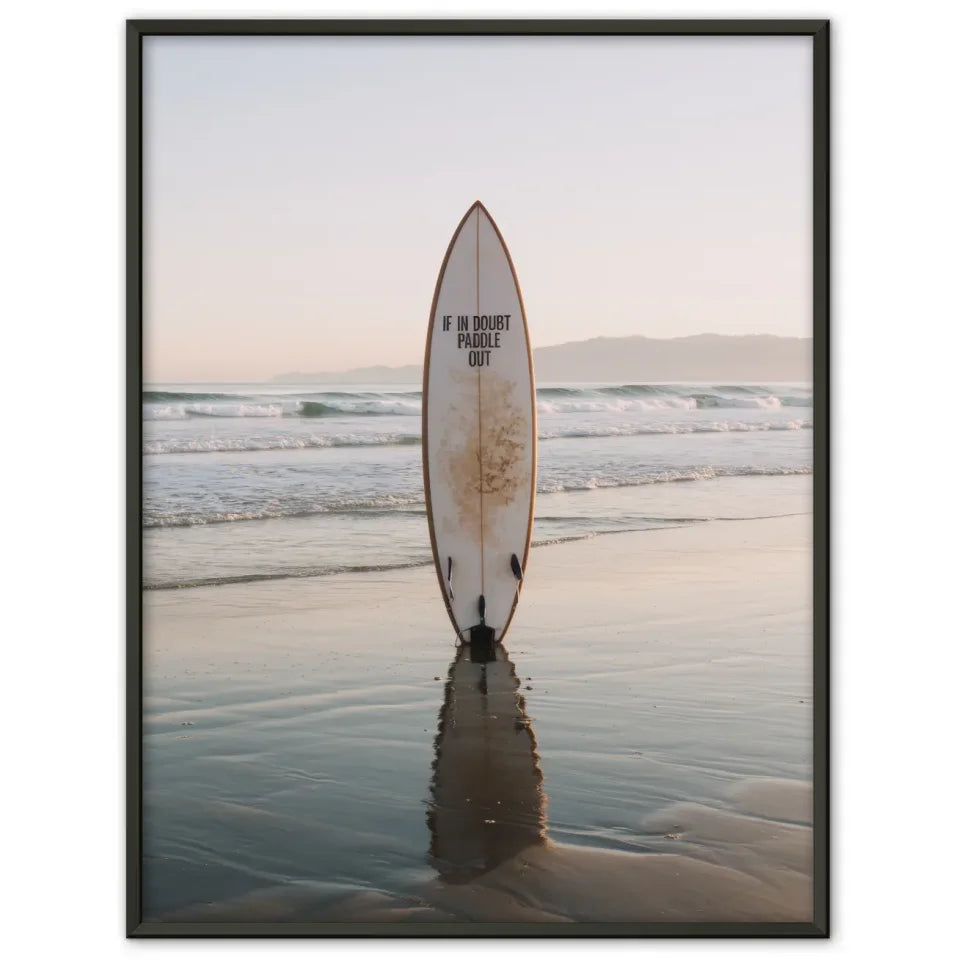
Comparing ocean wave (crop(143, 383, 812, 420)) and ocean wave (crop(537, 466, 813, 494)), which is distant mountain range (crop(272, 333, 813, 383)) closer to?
ocean wave (crop(143, 383, 812, 420))

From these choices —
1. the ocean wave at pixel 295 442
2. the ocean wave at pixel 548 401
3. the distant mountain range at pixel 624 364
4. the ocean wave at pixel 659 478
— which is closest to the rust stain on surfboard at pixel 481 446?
the ocean wave at pixel 548 401

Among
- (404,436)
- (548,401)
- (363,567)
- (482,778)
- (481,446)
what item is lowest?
(482,778)

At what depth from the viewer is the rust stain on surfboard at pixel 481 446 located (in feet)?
14.6

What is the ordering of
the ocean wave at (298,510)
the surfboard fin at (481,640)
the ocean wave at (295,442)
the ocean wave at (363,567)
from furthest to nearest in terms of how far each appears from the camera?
the ocean wave at (295,442) → the ocean wave at (298,510) → the ocean wave at (363,567) → the surfboard fin at (481,640)

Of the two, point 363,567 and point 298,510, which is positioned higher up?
point 298,510

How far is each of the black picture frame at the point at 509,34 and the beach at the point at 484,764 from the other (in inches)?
2.1

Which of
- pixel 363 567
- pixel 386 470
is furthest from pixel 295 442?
pixel 363 567

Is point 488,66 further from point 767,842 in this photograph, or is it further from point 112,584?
point 767,842

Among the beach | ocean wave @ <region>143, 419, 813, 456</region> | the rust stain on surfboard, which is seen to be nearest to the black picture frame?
the beach

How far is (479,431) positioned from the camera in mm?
4449

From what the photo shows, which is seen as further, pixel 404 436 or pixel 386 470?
pixel 404 436

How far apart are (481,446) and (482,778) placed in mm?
1557

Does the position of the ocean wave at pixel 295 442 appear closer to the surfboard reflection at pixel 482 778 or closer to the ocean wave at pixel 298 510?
the ocean wave at pixel 298 510

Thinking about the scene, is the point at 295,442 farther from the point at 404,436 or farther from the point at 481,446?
the point at 481,446
